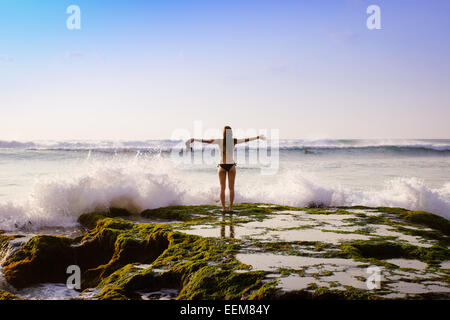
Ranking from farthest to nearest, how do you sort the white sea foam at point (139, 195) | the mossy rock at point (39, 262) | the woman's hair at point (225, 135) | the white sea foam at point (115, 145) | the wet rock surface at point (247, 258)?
the white sea foam at point (115, 145), the white sea foam at point (139, 195), the woman's hair at point (225, 135), the mossy rock at point (39, 262), the wet rock surface at point (247, 258)

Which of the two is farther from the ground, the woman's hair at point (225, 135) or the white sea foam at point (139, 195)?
the woman's hair at point (225, 135)

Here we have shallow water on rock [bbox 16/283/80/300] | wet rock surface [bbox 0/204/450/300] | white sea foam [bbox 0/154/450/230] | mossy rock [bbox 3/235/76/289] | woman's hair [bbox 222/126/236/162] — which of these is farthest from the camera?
white sea foam [bbox 0/154/450/230]

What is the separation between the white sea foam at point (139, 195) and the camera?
9930 mm

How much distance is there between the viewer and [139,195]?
10609mm

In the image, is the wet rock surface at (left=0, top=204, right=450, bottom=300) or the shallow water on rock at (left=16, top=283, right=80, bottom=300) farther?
the shallow water on rock at (left=16, top=283, right=80, bottom=300)

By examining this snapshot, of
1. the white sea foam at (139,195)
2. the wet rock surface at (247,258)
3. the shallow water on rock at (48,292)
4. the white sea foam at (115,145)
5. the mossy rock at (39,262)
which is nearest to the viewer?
the wet rock surface at (247,258)

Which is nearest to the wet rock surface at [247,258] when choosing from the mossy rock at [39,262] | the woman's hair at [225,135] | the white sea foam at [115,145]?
the mossy rock at [39,262]

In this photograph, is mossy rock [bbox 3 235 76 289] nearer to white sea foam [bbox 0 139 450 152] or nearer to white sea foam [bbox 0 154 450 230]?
white sea foam [bbox 0 154 450 230]

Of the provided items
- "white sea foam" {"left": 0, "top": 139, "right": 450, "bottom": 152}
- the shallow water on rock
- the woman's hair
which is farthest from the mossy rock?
"white sea foam" {"left": 0, "top": 139, "right": 450, "bottom": 152}

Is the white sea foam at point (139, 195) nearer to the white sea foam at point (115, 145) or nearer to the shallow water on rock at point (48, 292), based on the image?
the shallow water on rock at point (48, 292)

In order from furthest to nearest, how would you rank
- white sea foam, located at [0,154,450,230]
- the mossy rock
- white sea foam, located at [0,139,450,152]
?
white sea foam, located at [0,139,450,152] → white sea foam, located at [0,154,450,230] → the mossy rock

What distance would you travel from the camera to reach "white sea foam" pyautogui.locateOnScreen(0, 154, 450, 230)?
32.6 feet

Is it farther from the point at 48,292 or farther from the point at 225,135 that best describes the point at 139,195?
the point at 48,292
